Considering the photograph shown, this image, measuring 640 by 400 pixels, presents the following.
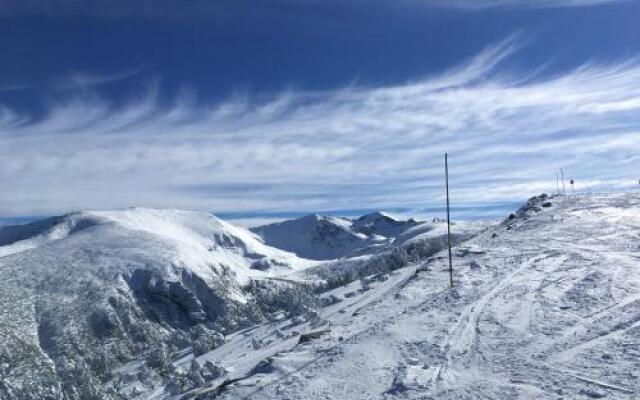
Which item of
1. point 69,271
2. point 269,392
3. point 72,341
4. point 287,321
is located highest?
point 269,392

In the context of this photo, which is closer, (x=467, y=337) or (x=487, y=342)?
(x=487, y=342)

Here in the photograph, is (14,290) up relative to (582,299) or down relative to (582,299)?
down

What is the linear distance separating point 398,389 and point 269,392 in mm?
4100

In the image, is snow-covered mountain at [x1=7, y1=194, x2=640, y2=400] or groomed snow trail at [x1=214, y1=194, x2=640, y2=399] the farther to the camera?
snow-covered mountain at [x1=7, y1=194, x2=640, y2=400]

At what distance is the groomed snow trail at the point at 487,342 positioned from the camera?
1848cm

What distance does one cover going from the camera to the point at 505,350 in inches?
848

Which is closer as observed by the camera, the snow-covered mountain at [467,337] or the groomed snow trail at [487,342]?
the groomed snow trail at [487,342]

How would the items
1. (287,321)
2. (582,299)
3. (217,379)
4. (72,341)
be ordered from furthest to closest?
(72,341) < (287,321) < (582,299) < (217,379)

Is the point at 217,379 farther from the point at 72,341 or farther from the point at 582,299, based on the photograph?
the point at 72,341

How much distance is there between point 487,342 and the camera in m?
22.6

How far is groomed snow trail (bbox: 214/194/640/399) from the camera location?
18.5 metres

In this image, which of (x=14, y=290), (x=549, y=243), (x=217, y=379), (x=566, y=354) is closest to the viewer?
(x=566, y=354)

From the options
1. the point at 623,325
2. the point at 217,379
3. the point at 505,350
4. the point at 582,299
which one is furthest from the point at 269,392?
the point at 582,299

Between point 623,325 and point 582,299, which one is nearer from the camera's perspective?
point 623,325
